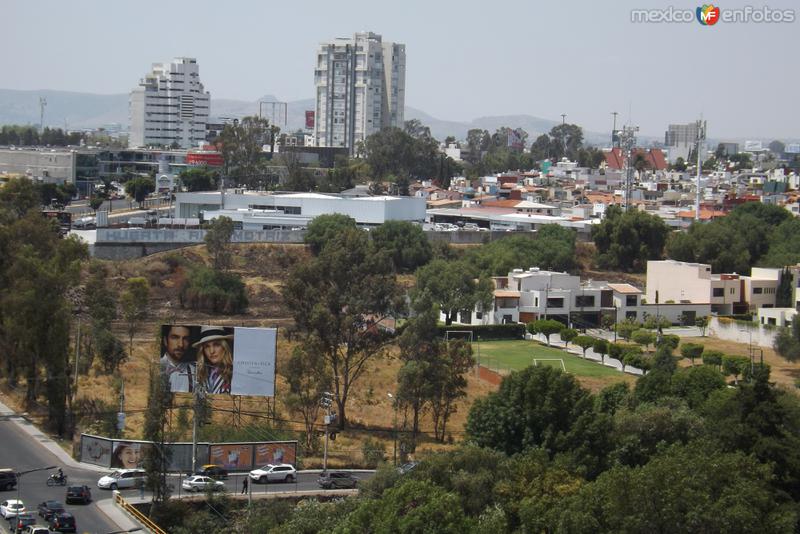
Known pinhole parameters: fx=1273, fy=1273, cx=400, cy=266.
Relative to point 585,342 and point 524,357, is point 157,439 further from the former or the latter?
point 585,342

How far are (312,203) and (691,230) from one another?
1560 cm

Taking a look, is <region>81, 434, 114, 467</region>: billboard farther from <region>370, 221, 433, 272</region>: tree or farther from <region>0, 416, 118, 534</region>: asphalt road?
<region>370, 221, 433, 272</region>: tree

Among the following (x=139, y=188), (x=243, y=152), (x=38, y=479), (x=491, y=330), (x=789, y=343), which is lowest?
(x=38, y=479)

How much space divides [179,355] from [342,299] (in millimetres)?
3971

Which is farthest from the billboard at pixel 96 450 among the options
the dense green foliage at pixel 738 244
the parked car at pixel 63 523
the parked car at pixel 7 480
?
the dense green foliage at pixel 738 244

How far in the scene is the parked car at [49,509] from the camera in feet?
56.7

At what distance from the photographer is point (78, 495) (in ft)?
60.3

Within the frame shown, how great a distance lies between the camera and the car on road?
18.4 m

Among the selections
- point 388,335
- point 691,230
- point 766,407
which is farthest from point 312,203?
point 766,407

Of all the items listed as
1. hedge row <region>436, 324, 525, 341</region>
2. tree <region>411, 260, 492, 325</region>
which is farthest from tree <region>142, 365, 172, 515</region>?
tree <region>411, 260, 492, 325</region>

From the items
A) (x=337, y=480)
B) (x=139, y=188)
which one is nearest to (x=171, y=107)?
(x=139, y=188)

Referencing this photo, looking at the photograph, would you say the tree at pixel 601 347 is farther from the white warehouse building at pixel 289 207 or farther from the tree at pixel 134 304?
the white warehouse building at pixel 289 207

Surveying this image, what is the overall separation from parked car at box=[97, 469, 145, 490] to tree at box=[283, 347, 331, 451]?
4.66 m

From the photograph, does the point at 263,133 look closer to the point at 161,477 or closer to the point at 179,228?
the point at 179,228
